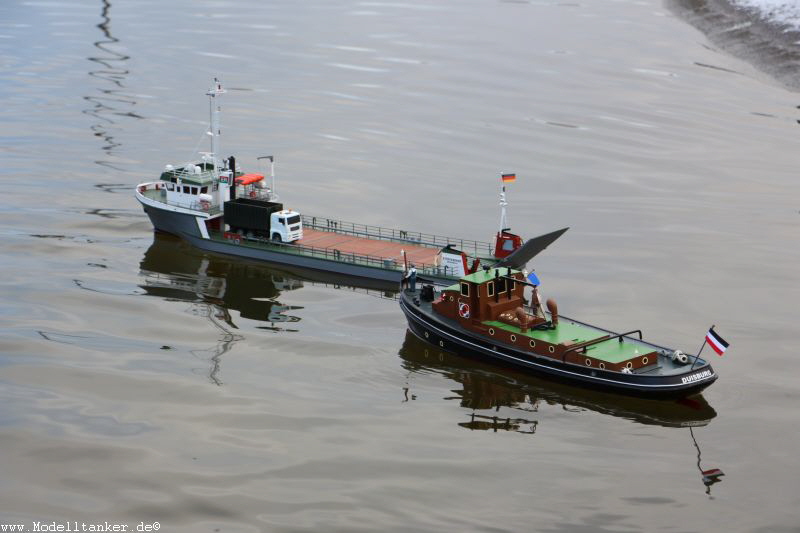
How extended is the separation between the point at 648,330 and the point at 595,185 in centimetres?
2765

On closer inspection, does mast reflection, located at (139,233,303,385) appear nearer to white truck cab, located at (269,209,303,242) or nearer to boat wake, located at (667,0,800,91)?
white truck cab, located at (269,209,303,242)

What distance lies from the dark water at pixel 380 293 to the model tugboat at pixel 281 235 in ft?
5.95

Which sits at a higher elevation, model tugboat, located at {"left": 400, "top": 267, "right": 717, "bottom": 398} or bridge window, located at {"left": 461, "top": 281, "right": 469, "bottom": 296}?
bridge window, located at {"left": 461, "top": 281, "right": 469, "bottom": 296}

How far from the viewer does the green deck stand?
179ft

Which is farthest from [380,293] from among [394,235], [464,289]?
[464,289]

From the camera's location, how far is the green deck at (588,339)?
179ft

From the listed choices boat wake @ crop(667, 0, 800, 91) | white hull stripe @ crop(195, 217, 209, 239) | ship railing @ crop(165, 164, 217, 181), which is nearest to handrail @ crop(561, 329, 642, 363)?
white hull stripe @ crop(195, 217, 209, 239)

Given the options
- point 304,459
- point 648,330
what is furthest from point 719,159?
point 304,459

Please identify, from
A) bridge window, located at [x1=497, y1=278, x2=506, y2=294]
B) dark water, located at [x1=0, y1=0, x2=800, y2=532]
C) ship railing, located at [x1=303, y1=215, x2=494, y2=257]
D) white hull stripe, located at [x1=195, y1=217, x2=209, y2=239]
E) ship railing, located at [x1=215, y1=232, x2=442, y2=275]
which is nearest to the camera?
dark water, located at [x1=0, y1=0, x2=800, y2=532]

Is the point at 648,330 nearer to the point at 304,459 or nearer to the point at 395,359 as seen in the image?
the point at 395,359

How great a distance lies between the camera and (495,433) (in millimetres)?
50969

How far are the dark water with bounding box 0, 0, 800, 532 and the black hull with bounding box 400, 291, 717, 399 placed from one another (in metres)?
0.77

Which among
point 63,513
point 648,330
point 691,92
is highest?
point 691,92

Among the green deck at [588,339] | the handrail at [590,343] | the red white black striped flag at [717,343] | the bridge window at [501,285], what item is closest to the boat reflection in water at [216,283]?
the bridge window at [501,285]
